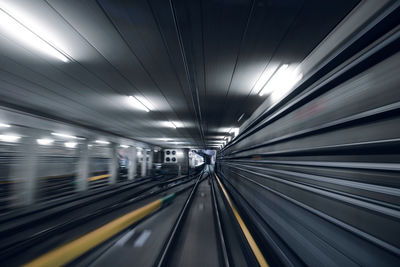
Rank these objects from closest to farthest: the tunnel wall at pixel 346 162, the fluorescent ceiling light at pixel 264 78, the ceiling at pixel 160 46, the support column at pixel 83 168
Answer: the tunnel wall at pixel 346 162
the ceiling at pixel 160 46
the fluorescent ceiling light at pixel 264 78
the support column at pixel 83 168

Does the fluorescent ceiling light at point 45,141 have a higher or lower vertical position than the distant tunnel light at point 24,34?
lower

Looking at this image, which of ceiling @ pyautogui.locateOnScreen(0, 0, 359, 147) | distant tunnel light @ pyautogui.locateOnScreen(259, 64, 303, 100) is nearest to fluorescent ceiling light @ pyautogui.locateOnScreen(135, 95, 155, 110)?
ceiling @ pyautogui.locateOnScreen(0, 0, 359, 147)

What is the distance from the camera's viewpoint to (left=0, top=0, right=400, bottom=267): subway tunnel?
1248mm

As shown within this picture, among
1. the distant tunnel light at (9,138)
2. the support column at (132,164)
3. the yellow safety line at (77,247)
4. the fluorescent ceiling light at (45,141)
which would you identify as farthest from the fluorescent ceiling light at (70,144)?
the yellow safety line at (77,247)

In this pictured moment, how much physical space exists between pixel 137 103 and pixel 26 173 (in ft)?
18.0

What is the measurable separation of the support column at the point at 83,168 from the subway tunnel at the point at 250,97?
134 inches

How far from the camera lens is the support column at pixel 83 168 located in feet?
27.5

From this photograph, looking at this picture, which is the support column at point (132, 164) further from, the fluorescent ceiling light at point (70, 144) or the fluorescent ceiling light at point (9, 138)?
the fluorescent ceiling light at point (9, 138)

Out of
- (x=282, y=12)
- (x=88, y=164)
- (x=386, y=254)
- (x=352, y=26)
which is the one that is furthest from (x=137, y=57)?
(x=88, y=164)

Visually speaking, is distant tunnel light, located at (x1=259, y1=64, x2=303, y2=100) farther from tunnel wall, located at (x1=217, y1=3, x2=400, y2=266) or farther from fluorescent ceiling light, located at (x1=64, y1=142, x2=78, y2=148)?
fluorescent ceiling light, located at (x1=64, y1=142, x2=78, y2=148)

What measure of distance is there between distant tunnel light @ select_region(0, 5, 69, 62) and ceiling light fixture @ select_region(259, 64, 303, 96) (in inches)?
147

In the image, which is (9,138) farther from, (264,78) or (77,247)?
(264,78)

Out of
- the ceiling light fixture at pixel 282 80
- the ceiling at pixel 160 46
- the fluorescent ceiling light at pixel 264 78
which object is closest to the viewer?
the ceiling at pixel 160 46

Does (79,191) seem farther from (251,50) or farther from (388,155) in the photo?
(388,155)
